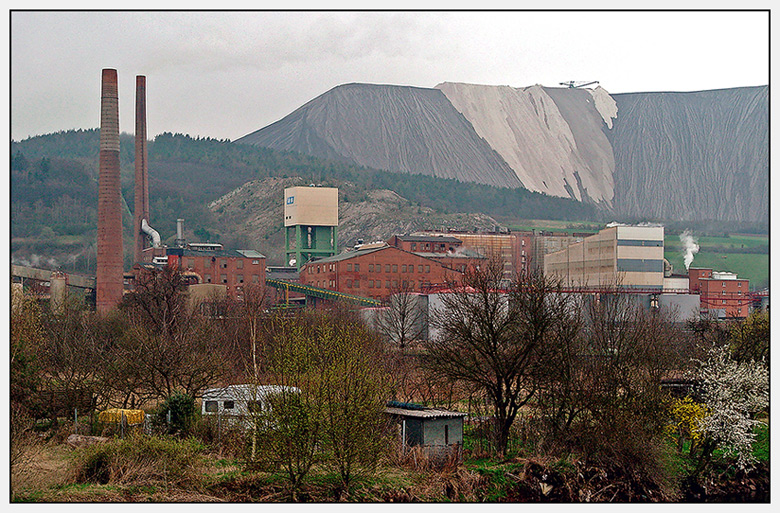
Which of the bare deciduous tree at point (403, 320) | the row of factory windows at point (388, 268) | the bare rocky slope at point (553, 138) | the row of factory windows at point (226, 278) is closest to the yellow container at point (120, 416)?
the bare deciduous tree at point (403, 320)

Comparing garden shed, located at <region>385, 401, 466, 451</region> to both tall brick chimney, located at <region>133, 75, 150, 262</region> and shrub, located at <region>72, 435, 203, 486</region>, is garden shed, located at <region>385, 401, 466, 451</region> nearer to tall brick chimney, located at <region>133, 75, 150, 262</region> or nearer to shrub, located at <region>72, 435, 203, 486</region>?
shrub, located at <region>72, 435, 203, 486</region>

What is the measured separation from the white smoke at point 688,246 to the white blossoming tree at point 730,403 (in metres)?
57.4

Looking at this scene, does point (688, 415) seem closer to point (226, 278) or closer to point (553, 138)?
point (226, 278)

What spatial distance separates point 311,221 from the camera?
77250 mm

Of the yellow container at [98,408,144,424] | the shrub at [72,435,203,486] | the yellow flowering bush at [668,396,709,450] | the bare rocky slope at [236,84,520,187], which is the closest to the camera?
the shrub at [72,435,203,486]

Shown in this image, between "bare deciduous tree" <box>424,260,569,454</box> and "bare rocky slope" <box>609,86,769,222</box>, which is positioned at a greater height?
"bare rocky slope" <box>609,86,769,222</box>

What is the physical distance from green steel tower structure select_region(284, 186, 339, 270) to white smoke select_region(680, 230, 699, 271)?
101ft

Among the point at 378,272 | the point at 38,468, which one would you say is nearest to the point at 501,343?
the point at 38,468

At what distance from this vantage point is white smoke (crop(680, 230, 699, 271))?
71.5 m

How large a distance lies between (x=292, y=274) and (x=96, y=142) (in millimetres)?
63521

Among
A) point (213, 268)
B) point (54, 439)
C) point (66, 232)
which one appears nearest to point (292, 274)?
point (213, 268)

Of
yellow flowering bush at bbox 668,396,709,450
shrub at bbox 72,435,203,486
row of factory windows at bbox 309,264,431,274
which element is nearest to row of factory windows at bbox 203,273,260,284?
row of factory windows at bbox 309,264,431,274

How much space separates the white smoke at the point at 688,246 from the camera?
71500 millimetres

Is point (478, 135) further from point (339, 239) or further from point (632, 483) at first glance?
point (632, 483)
